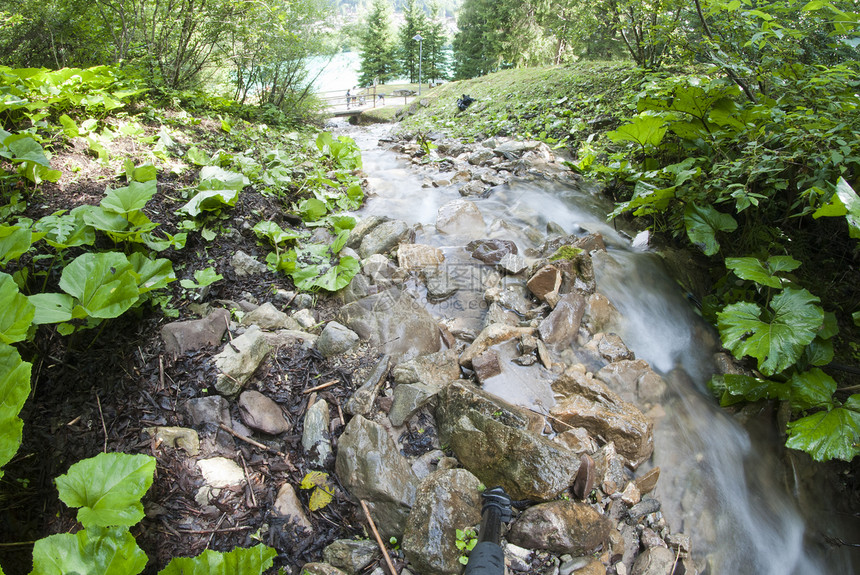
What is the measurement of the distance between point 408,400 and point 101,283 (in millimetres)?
1746

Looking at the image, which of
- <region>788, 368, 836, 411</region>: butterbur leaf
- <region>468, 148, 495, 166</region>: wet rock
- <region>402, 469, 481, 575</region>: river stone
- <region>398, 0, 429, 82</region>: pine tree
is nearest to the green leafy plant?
<region>402, 469, 481, 575</region>: river stone

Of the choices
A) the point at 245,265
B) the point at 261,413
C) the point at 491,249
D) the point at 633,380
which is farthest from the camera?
the point at 491,249

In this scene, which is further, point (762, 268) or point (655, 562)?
point (762, 268)

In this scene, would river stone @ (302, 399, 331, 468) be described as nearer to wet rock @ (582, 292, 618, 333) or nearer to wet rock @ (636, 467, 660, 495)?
wet rock @ (636, 467, 660, 495)

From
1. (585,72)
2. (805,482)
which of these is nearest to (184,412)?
(805,482)

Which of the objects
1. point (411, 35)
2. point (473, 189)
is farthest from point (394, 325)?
point (411, 35)

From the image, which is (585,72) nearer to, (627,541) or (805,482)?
(805,482)

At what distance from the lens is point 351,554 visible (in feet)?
6.21

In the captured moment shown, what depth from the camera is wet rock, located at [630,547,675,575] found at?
2.07 m

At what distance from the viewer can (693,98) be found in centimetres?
330

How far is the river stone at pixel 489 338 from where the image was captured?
2988 mm

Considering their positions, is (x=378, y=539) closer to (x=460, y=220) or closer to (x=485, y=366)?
(x=485, y=366)

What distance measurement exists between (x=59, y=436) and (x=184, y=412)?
53 centimetres

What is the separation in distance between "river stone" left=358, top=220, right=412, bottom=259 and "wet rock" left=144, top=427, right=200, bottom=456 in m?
2.31
